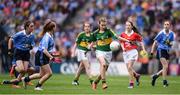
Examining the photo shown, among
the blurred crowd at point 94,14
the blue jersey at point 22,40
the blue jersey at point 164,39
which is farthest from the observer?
the blurred crowd at point 94,14

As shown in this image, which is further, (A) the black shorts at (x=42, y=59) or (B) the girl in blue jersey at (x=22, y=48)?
(B) the girl in blue jersey at (x=22, y=48)

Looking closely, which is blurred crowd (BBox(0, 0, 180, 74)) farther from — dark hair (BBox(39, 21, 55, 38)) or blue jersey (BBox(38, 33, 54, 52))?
blue jersey (BBox(38, 33, 54, 52))

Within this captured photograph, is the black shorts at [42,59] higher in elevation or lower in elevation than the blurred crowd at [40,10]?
lower

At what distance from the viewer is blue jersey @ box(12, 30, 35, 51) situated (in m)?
25.9

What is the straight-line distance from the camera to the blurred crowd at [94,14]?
42812mm

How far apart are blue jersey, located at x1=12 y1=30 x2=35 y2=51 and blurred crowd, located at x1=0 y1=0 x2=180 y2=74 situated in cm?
1355

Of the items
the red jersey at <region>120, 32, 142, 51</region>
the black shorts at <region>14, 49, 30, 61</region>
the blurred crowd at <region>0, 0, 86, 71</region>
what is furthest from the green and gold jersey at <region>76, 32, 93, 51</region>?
the blurred crowd at <region>0, 0, 86, 71</region>

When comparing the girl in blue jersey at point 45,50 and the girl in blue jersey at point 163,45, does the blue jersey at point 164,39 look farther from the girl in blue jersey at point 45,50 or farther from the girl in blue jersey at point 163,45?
the girl in blue jersey at point 45,50

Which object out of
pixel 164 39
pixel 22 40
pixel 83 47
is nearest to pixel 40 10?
pixel 83 47

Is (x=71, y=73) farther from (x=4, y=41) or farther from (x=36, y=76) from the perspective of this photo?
(x=36, y=76)

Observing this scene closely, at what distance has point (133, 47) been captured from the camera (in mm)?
28141

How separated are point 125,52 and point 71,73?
14.8m

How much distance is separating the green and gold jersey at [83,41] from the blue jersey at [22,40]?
11.9 ft

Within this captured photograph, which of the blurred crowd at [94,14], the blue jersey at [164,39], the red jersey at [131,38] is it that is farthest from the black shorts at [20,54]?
the blurred crowd at [94,14]
